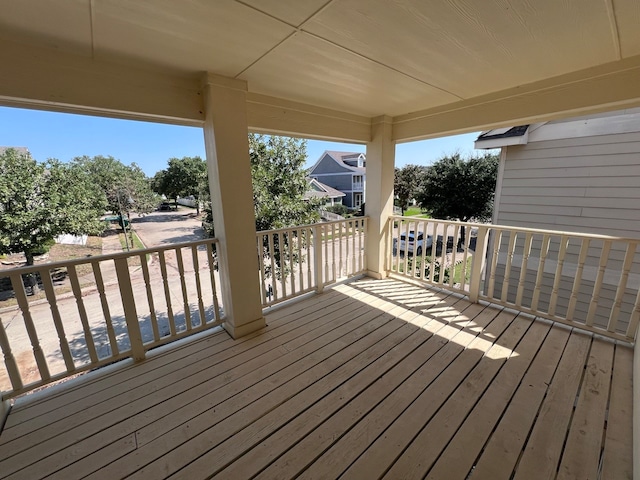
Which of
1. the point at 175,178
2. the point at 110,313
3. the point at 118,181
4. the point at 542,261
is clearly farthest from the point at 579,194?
the point at 175,178

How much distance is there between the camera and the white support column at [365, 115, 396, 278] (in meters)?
3.12

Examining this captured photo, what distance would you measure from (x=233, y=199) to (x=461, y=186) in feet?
19.7

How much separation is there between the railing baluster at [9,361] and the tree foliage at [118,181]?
6334 mm

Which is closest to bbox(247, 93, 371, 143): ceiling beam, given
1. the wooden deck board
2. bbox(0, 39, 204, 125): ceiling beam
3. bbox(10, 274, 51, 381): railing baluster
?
bbox(0, 39, 204, 125): ceiling beam

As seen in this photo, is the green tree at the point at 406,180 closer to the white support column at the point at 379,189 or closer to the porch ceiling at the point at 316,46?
the white support column at the point at 379,189

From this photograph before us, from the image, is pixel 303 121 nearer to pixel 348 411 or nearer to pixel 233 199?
pixel 233 199

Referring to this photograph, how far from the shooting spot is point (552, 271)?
364 centimetres

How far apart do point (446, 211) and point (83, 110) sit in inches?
267

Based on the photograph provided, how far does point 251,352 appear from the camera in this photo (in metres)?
2.02

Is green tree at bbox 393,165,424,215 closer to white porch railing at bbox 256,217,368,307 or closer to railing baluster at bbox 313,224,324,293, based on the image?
white porch railing at bbox 256,217,368,307

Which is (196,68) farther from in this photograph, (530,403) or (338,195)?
(338,195)

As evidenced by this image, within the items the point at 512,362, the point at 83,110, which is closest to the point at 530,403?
the point at 512,362

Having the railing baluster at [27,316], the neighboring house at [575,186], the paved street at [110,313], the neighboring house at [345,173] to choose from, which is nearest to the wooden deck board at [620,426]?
the neighboring house at [575,186]

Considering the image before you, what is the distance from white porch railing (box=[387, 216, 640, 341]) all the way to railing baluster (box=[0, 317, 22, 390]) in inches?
125
